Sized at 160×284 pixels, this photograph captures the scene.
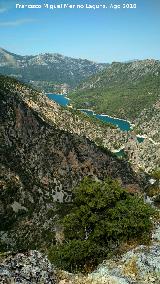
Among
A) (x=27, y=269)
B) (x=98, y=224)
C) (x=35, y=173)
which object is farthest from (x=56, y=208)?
(x=27, y=269)

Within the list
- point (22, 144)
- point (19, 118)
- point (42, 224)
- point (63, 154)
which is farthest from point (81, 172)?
point (42, 224)

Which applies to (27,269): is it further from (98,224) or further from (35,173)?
(35,173)

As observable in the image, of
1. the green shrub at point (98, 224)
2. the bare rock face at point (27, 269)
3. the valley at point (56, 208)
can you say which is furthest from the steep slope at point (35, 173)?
the bare rock face at point (27, 269)

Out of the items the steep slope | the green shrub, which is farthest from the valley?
the green shrub

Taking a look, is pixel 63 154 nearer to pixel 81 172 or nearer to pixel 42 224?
pixel 81 172

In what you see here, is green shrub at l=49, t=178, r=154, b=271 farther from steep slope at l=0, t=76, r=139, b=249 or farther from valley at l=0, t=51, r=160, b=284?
steep slope at l=0, t=76, r=139, b=249
